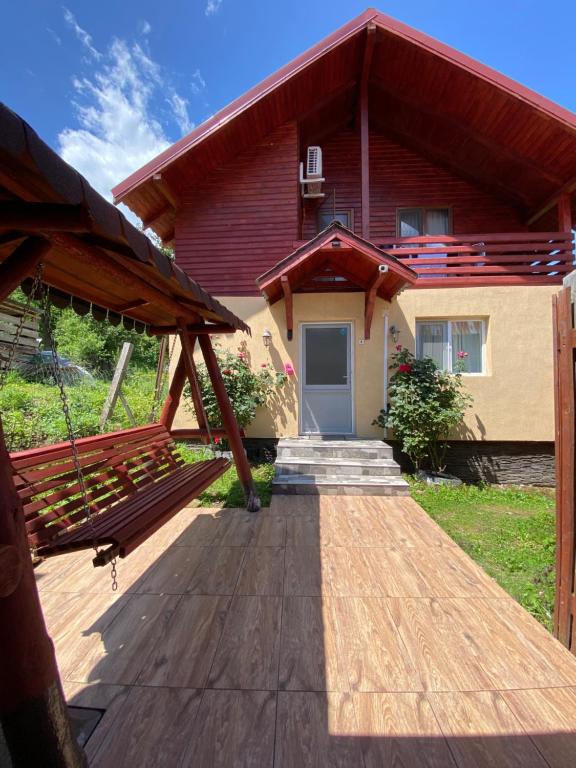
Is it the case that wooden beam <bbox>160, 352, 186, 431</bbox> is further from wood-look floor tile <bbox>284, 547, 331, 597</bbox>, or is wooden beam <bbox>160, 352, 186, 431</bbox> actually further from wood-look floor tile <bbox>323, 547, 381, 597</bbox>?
wood-look floor tile <bbox>323, 547, 381, 597</bbox>

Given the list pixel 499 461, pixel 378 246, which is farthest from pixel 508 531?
pixel 378 246

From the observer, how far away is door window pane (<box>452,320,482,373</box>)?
6570 mm

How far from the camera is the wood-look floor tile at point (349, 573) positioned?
2471 mm

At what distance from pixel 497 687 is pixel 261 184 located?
796 centimetres

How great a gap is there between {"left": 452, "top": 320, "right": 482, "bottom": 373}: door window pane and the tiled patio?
4.47 meters

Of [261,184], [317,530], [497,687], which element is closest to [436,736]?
[497,687]

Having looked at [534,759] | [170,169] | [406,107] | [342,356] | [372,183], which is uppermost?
[406,107]

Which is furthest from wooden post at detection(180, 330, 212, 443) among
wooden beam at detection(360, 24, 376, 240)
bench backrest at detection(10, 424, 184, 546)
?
wooden beam at detection(360, 24, 376, 240)

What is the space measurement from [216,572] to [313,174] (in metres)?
7.27

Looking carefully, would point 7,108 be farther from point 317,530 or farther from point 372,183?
point 372,183

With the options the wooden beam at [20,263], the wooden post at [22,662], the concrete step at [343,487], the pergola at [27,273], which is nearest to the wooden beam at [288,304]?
the concrete step at [343,487]

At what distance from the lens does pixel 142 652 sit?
75.6 inches

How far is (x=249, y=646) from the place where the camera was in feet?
6.40

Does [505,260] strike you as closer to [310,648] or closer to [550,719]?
[550,719]
